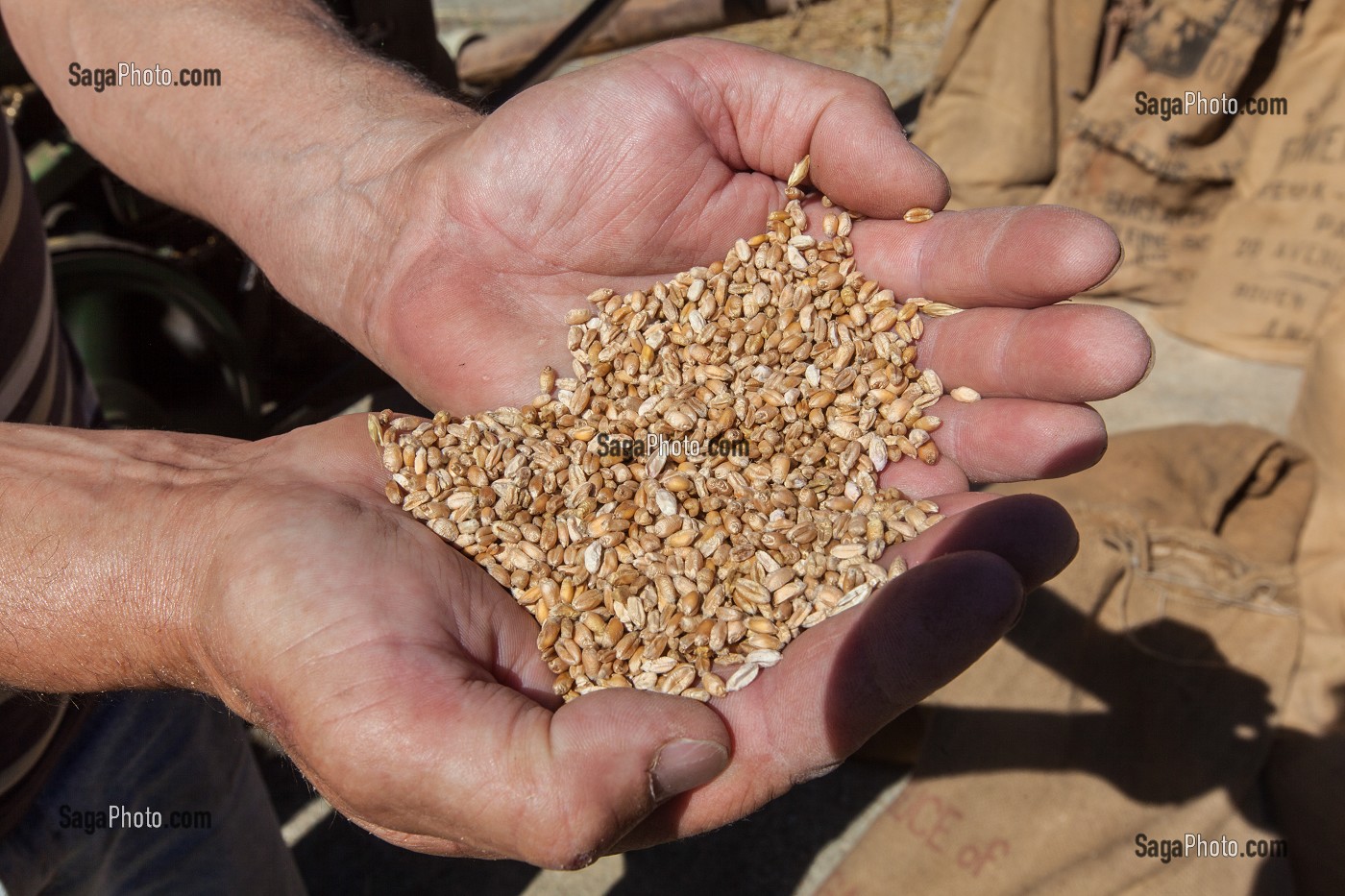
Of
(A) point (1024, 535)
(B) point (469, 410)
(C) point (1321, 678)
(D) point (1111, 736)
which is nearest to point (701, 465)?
(B) point (469, 410)

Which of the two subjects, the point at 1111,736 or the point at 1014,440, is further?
the point at 1111,736

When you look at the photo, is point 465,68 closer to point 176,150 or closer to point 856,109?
point 176,150

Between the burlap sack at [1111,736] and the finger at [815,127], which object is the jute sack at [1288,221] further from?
the finger at [815,127]

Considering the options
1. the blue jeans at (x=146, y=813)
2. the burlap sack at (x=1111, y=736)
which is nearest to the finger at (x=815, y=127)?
the burlap sack at (x=1111, y=736)

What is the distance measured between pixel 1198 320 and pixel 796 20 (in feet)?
12.4

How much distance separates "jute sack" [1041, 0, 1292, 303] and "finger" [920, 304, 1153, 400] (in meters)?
2.64

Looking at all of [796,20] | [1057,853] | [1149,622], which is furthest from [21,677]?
[796,20]

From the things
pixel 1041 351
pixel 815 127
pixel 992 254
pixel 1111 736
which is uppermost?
pixel 815 127

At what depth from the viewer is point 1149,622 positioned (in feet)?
8.90

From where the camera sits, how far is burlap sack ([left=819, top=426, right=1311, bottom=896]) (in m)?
2.47

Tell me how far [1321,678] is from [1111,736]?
577 millimetres

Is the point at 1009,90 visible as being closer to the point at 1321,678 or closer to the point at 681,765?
the point at 1321,678

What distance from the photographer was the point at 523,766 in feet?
4.00

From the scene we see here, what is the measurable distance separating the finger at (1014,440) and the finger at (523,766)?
2.57 feet
